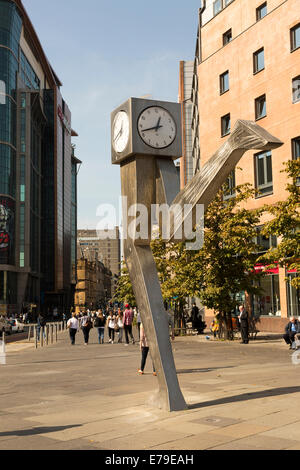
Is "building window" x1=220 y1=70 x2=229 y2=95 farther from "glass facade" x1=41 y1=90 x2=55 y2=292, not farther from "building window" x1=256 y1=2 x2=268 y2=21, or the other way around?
"glass facade" x1=41 y1=90 x2=55 y2=292

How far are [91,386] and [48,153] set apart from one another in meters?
97.9

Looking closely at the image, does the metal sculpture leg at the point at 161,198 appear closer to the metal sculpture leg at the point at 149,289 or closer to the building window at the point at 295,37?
the metal sculpture leg at the point at 149,289

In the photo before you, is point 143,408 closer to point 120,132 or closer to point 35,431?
point 35,431

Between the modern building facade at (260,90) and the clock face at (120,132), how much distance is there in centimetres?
1722

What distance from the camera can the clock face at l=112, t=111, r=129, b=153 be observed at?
30.9 ft

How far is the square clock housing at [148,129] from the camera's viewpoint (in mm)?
9242

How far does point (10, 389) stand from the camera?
11.7 metres

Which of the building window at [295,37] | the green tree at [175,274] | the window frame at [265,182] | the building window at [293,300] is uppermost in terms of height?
the building window at [295,37]

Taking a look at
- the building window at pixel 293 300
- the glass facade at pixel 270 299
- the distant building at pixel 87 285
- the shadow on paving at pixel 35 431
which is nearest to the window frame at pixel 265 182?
Answer: the glass facade at pixel 270 299

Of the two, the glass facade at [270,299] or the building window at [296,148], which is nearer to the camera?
the building window at [296,148]

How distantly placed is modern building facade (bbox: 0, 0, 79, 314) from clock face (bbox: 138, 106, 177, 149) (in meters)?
69.7

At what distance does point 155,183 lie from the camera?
9516 millimetres

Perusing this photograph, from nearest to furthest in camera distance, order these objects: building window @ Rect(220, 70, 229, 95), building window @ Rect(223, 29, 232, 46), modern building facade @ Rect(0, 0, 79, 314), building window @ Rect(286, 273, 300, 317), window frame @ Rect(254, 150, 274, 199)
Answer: building window @ Rect(286, 273, 300, 317), window frame @ Rect(254, 150, 274, 199), building window @ Rect(220, 70, 229, 95), building window @ Rect(223, 29, 232, 46), modern building facade @ Rect(0, 0, 79, 314)

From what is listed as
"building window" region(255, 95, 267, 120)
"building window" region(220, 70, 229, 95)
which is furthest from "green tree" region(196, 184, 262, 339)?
"building window" region(220, 70, 229, 95)
